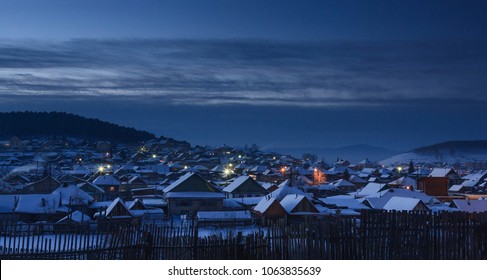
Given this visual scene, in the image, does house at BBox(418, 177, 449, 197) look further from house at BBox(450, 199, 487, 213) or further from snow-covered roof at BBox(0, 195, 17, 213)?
snow-covered roof at BBox(0, 195, 17, 213)

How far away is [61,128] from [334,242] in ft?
547

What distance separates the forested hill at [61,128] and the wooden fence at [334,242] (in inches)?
6079

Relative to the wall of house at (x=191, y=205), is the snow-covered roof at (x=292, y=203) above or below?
above

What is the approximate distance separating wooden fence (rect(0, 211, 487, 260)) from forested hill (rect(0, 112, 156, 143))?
15441 cm

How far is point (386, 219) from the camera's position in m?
9.84

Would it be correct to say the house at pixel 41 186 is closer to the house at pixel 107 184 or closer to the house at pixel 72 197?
the house at pixel 107 184

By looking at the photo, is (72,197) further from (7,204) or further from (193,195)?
(193,195)

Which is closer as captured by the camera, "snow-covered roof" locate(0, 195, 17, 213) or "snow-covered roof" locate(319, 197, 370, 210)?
"snow-covered roof" locate(0, 195, 17, 213)

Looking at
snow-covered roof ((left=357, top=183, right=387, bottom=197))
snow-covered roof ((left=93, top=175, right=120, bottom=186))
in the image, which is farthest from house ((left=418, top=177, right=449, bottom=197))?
snow-covered roof ((left=93, top=175, right=120, bottom=186))

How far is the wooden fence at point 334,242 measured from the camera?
9492 mm

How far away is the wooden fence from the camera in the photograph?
31.1 feet

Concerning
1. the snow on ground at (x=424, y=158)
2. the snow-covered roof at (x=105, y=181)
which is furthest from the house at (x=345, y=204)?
the snow on ground at (x=424, y=158)

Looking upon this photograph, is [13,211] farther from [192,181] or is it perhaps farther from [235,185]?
[235,185]
